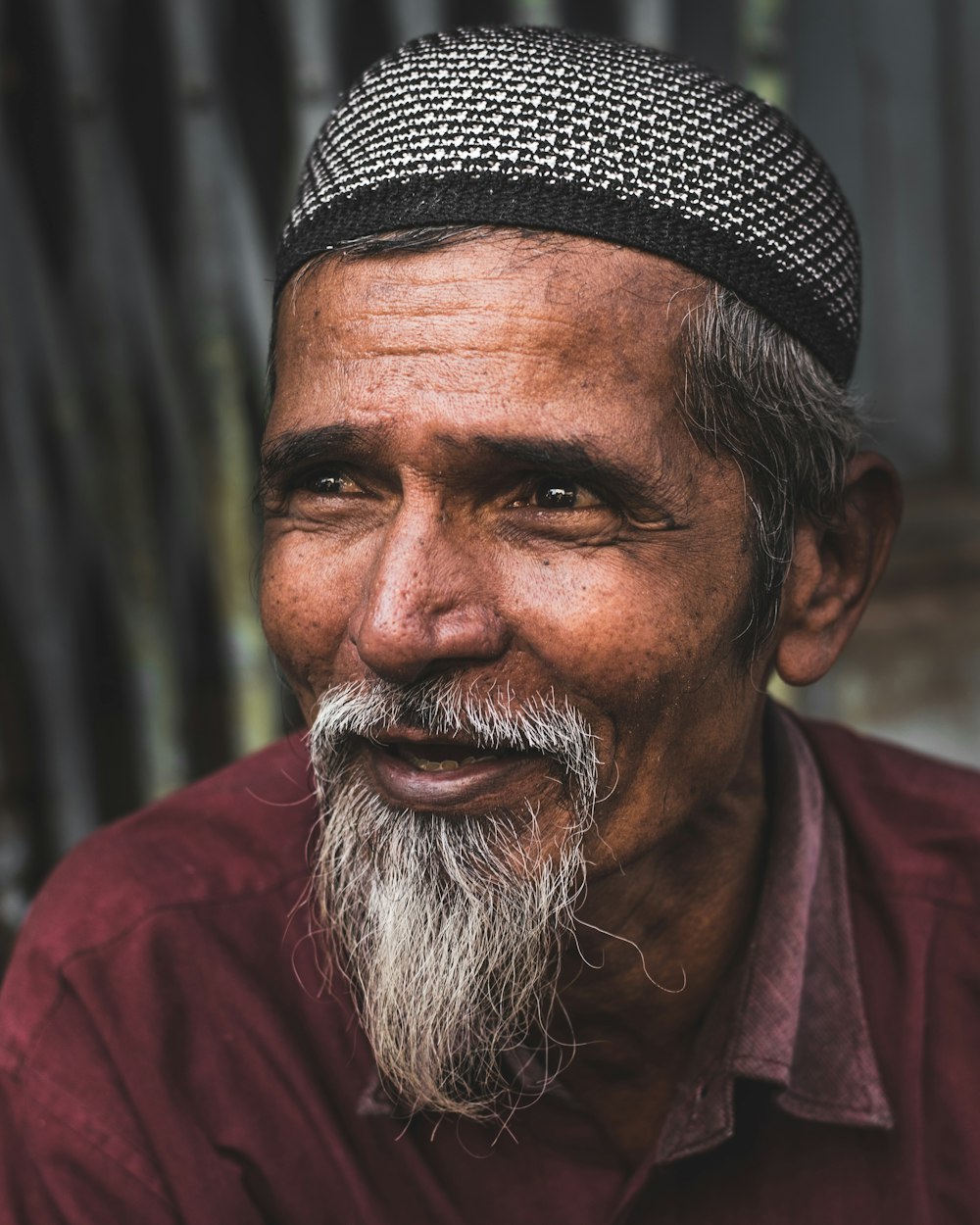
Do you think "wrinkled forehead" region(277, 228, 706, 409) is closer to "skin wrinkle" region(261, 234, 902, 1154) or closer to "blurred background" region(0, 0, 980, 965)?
"skin wrinkle" region(261, 234, 902, 1154)

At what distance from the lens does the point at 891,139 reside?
338cm

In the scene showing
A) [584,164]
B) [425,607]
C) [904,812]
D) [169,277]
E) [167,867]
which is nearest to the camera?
[425,607]

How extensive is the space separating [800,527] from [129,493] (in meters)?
1.77

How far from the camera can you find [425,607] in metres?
1.54

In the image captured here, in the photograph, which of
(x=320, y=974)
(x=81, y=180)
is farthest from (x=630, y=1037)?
(x=81, y=180)

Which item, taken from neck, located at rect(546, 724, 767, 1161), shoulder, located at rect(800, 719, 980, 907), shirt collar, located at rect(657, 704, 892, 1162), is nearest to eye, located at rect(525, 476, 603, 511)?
neck, located at rect(546, 724, 767, 1161)

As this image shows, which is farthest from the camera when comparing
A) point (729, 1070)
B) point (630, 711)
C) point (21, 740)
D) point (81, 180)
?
point (21, 740)

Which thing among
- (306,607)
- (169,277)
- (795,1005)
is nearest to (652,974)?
(795,1005)

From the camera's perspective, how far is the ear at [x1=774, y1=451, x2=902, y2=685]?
6.38 ft

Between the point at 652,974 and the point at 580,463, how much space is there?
89 centimetres

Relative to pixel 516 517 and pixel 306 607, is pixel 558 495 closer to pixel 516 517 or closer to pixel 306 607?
pixel 516 517

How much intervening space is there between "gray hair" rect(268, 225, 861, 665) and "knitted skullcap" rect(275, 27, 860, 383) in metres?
0.02

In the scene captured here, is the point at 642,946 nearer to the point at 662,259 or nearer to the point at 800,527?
the point at 800,527

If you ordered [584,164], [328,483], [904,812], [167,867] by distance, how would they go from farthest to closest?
[904,812]
[167,867]
[328,483]
[584,164]
